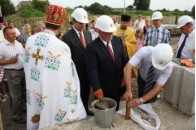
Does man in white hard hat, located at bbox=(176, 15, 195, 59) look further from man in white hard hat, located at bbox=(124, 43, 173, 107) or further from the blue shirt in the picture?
man in white hard hat, located at bbox=(124, 43, 173, 107)

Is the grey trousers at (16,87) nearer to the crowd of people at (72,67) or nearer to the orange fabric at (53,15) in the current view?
the crowd of people at (72,67)

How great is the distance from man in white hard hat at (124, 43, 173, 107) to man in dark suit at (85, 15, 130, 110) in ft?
1.17

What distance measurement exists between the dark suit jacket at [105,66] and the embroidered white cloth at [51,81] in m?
0.41

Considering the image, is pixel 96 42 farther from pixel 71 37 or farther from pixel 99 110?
pixel 99 110

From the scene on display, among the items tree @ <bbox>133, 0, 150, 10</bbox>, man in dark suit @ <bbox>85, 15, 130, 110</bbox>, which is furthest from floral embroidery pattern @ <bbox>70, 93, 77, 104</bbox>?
tree @ <bbox>133, 0, 150, 10</bbox>

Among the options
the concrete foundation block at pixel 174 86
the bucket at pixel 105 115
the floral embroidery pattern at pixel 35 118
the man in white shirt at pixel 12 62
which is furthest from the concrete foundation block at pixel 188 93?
the man in white shirt at pixel 12 62

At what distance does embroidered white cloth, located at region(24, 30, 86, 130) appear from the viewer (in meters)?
2.47

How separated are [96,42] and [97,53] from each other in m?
0.16

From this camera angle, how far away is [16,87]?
4.01 metres

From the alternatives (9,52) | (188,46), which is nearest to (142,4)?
(188,46)

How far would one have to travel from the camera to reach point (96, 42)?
3070mm

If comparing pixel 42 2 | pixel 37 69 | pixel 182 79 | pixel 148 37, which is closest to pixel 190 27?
pixel 148 37

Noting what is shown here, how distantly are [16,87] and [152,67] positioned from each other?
8.19 ft

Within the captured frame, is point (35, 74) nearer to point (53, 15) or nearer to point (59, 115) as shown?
point (59, 115)
